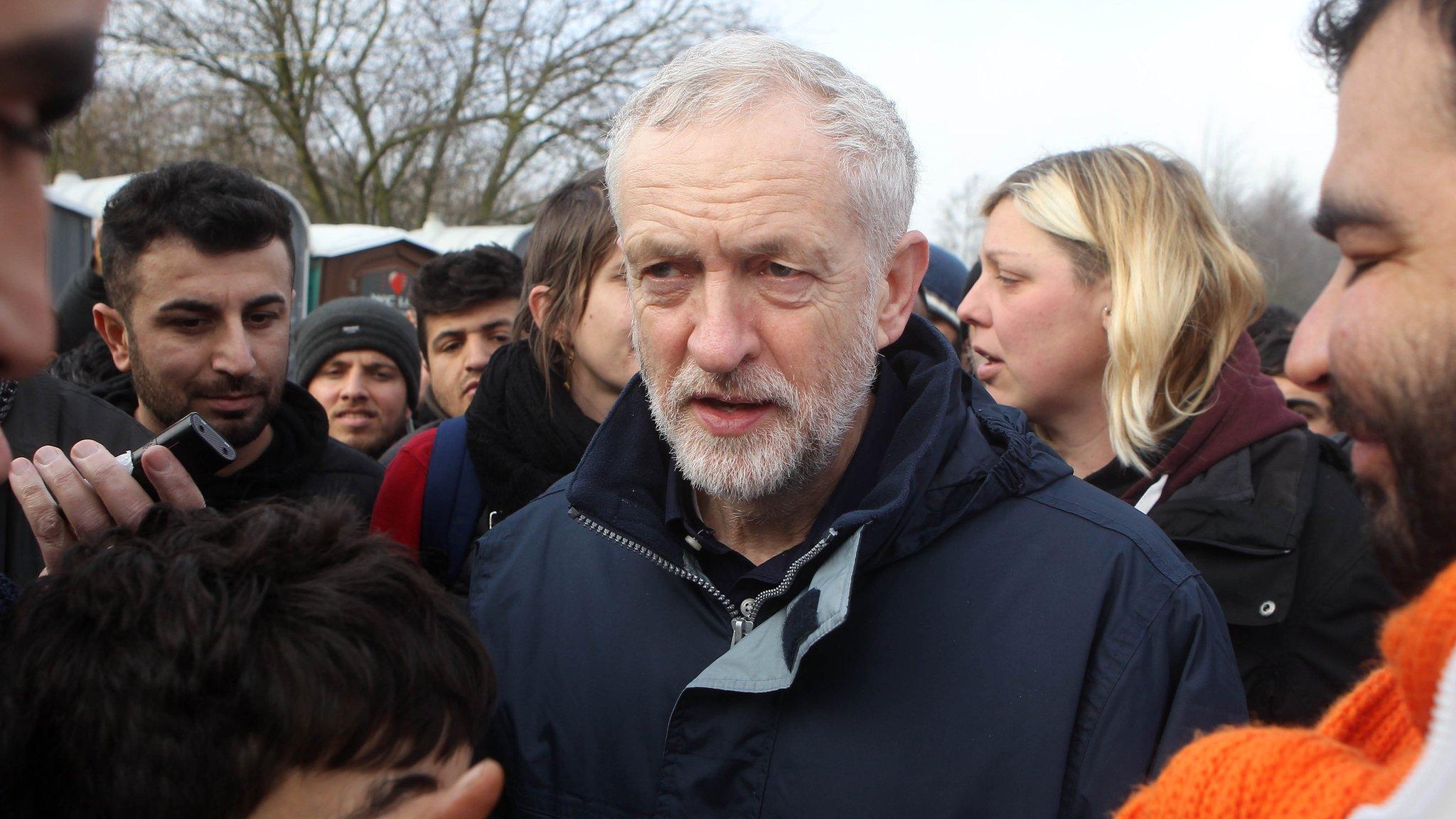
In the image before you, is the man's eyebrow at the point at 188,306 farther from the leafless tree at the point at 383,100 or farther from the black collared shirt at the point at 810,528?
the leafless tree at the point at 383,100

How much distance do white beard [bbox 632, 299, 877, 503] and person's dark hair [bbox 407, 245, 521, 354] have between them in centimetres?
261

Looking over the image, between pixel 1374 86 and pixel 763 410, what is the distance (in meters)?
1.02

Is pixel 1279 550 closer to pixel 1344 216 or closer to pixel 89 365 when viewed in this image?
pixel 1344 216

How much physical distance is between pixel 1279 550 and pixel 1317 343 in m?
1.14

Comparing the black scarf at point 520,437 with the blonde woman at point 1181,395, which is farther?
the black scarf at point 520,437

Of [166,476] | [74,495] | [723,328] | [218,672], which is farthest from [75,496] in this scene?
[723,328]

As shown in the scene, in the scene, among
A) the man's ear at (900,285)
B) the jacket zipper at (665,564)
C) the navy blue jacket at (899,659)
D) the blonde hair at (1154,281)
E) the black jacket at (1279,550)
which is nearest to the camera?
the navy blue jacket at (899,659)

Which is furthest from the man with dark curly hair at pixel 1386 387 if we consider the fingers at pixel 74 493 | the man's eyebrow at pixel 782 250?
the fingers at pixel 74 493

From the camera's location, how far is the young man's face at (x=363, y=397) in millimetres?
4539

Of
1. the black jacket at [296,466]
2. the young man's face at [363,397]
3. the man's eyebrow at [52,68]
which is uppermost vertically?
the man's eyebrow at [52,68]

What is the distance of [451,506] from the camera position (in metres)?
2.80

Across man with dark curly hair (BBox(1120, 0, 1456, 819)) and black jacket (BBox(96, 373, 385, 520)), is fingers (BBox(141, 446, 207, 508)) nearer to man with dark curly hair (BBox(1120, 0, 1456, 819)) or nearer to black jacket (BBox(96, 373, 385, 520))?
black jacket (BBox(96, 373, 385, 520))

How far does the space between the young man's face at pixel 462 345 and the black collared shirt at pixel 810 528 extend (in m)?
2.48

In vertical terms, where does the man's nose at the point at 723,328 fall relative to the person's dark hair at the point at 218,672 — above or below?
above
